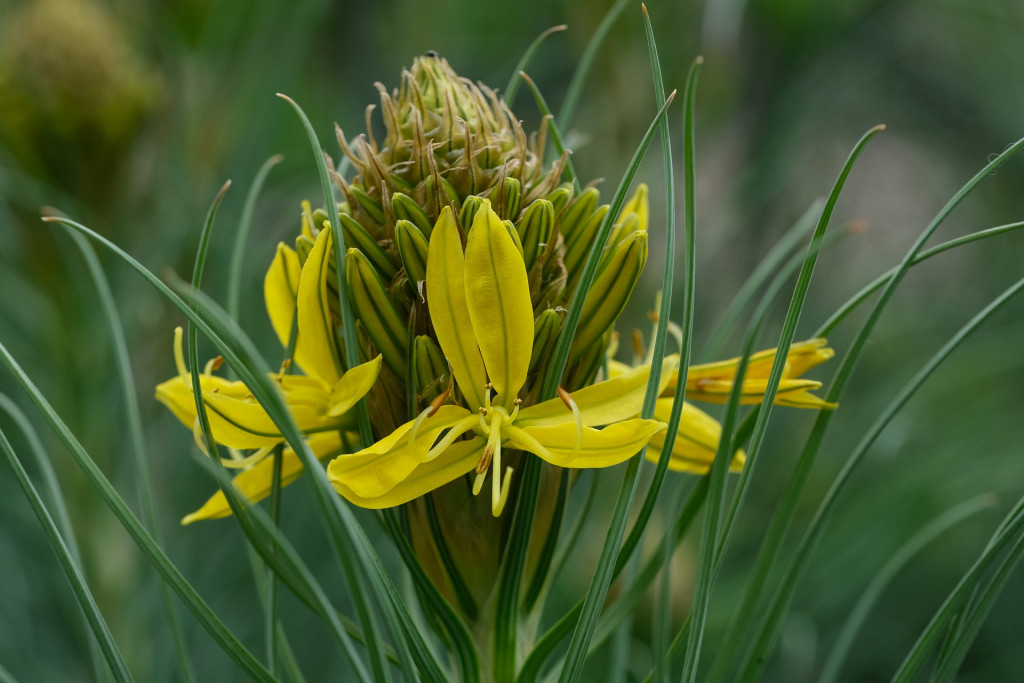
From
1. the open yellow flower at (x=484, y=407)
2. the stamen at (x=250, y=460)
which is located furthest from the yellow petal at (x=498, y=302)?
the stamen at (x=250, y=460)

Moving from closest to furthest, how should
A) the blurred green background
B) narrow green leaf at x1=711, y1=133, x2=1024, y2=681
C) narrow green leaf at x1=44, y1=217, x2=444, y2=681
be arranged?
narrow green leaf at x1=44, y1=217, x2=444, y2=681
narrow green leaf at x1=711, y1=133, x2=1024, y2=681
the blurred green background

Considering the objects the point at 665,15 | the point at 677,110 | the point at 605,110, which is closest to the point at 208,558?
the point at 605,110

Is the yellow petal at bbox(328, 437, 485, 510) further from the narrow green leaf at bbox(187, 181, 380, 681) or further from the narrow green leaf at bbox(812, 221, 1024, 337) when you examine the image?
the narrow green leaf at bbox(812, 221, 1024, 337)

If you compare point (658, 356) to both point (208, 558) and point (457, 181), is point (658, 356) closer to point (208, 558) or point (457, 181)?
point (457, 181)

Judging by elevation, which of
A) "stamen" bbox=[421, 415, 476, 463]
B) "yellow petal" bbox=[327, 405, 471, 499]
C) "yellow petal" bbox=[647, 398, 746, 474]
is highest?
"stamen" bbox=[421, 415, 476, 463]

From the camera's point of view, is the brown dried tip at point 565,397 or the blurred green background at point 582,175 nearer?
the brown dried tip at point 565,397

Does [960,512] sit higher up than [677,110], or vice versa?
[677,110]

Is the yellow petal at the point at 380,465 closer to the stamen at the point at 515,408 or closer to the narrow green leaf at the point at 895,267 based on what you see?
the stamen at the point at 515,408

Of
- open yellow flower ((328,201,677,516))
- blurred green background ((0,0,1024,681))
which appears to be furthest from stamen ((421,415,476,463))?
blurred green background ((0,0,1024,681))
